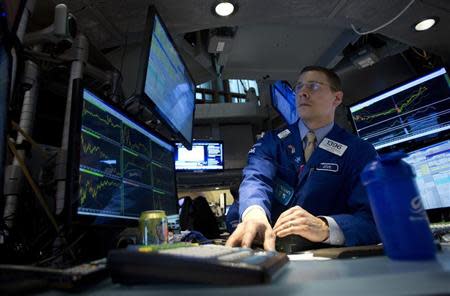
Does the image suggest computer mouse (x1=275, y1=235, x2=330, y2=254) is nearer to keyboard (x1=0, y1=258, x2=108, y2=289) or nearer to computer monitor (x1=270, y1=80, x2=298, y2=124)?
keyboard (x1=0, y1=258, x2=108, y2=289)

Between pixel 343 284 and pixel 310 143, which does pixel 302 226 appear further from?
pixel 310 143

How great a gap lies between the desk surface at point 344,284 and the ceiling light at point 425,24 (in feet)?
7.22

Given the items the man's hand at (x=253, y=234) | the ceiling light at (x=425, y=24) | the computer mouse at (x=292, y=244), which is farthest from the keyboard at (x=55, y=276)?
the ceiling light at (x=425, y=24)

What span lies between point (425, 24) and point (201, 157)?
2.41m

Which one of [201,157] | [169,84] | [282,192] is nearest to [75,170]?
[282,192]

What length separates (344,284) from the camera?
42cm

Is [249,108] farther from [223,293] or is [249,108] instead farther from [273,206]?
[223,293]

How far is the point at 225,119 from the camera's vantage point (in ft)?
13.6

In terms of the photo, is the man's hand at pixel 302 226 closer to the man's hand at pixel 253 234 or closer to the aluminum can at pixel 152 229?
the man's hand at pixel 253 234

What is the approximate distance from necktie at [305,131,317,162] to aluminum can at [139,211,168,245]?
0.71 meters

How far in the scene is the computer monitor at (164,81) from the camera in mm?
1312

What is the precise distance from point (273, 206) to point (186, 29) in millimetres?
1366

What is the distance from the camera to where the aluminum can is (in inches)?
35.5

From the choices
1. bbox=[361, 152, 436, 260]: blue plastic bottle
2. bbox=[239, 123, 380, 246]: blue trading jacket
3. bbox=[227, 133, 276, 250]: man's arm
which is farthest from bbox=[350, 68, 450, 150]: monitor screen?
bbox=[361, 152, 436, 260]: blue plastic bottle
